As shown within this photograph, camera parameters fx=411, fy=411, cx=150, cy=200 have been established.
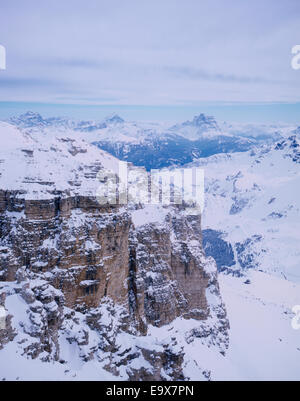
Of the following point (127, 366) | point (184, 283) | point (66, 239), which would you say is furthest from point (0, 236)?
point (184, 283)

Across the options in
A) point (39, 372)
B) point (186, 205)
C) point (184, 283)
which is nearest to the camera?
point (39, 372)

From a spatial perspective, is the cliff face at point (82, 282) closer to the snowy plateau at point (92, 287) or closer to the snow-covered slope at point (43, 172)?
the snowy plateau at point (92, 287)

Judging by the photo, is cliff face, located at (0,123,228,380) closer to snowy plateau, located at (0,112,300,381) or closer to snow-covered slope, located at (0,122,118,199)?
snowy plateau, located at (0,112,300,381)

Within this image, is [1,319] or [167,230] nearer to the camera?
[1,319]

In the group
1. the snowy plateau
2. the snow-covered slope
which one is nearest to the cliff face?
the snowy plateau

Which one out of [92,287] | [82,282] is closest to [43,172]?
[82,282]

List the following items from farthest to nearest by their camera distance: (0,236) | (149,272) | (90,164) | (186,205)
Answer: (186,205)
(149,272)
(90,164)
(0,236)

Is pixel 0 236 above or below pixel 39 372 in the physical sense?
above

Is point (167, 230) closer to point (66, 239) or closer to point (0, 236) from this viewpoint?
point (66, 239)

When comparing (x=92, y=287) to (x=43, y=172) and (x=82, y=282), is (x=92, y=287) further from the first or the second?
(x=43, y=172)
